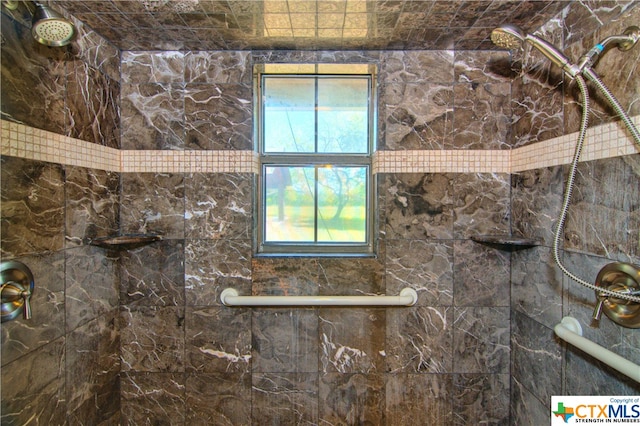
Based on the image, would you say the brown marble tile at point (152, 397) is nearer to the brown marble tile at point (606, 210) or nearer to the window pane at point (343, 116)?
the window pane at point (343, 116)

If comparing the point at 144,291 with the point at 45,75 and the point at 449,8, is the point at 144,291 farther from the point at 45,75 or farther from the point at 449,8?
the point at 449,8

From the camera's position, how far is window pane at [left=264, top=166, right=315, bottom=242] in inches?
56.9

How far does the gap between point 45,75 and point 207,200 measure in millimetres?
713

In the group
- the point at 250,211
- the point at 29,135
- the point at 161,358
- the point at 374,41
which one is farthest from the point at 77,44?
the point at 161,358

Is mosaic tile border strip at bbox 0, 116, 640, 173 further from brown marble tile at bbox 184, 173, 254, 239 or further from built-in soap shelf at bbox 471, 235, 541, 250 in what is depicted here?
built-in soap shelf at bbox 471, 235, 541, 250

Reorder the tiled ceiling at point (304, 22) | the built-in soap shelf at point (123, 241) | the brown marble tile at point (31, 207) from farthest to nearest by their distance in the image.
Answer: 1. the built-in soap shelf at point (123, 241)
2. the tiled ceiling at point (304, 22)
3. the brown marble tile at point (31, 207)

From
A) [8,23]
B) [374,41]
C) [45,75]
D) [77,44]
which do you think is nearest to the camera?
[8,23]

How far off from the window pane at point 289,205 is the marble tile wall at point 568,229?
0.99 metres

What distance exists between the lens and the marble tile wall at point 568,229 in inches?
32.9

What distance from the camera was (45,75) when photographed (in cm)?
99

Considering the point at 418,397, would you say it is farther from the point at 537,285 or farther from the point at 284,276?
the point at 284,276

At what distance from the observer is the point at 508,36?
97 centimetres

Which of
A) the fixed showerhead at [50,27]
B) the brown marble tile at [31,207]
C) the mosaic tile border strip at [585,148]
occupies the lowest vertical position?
the brown marble tile at [31,207]

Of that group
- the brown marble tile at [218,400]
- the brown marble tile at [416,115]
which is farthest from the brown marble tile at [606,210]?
the brown marble tile at [218,400]
